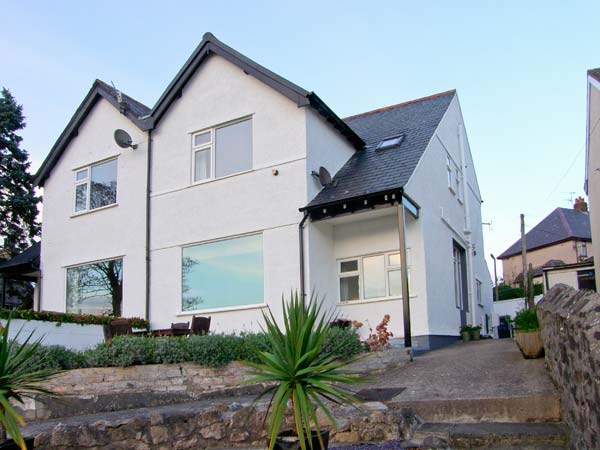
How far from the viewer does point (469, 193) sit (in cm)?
2070

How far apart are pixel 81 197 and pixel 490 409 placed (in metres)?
14.1

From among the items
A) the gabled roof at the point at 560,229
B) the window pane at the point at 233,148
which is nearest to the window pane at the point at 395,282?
the window pane at the point at 233,148

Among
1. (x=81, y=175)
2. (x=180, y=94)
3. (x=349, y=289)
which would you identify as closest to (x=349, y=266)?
(x=349, y=289)

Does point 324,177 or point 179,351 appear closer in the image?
point 179,351

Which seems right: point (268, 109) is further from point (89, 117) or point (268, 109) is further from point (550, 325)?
point (550, 325)

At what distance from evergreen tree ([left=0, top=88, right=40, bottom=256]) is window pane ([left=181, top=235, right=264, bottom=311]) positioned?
1160 centimetres

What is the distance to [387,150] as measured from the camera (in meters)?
15.0

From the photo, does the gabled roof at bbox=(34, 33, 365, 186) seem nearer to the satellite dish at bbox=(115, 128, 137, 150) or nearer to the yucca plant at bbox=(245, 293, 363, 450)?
the satellite dish at bbox=(115, 128, 137, 150)

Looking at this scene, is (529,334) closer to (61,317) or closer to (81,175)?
(61,317)

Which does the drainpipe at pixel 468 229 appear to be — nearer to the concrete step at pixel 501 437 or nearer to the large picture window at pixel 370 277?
the large picture window at pixel 370 277

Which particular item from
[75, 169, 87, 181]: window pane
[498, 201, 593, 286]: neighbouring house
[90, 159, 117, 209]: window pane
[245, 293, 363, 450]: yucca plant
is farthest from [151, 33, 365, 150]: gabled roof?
[498, 201, 593, 286]: neighbouring house

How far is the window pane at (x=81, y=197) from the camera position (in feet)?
57.3

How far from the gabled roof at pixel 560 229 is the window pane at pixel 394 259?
33055 mm

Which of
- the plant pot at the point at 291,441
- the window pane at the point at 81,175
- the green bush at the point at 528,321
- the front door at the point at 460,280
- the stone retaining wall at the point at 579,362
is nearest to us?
the stone retaining wall at the point at 579,362
